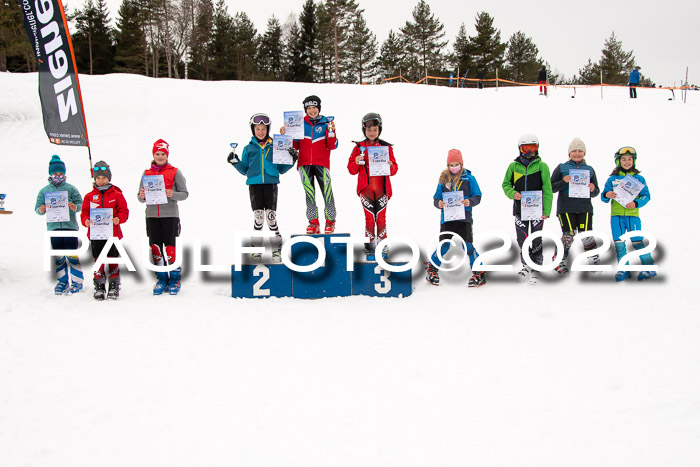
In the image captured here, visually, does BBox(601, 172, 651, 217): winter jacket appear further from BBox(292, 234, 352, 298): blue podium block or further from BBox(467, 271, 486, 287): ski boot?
BBox(292, 234, 352, 298): blue podium block

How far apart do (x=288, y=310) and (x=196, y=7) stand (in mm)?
41743

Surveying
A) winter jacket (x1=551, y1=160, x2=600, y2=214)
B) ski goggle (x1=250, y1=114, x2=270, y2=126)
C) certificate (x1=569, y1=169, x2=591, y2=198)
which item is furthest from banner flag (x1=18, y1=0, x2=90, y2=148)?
certificate (x1=569, y1=169, x2=591, y2=198)

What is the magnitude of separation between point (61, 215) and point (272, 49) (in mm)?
43059

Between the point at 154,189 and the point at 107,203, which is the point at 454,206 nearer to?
the point at 154,189

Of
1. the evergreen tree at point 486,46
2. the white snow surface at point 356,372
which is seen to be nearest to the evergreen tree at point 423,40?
the evergreen tree at point 486,46

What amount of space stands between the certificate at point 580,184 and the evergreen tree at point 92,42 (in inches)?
1569

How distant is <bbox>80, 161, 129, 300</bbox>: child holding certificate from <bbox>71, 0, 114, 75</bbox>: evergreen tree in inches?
1475

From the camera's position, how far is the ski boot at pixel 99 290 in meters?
5.42

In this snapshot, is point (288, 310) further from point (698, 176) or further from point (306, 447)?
point (698, 176)

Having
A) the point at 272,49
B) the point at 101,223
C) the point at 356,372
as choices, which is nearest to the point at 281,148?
the point at 101,223

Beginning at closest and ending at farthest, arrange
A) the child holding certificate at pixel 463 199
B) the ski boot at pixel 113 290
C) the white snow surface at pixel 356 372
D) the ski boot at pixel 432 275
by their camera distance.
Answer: the white snow surface at pixel 356 372, the ski boot at pixel 113 290, the child holding certificate at pixel 463 199, the ski boot at pixel 432 275

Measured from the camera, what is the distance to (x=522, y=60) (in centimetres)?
4856

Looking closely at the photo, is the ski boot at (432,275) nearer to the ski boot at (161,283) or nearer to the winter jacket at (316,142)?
the winter jacket at (316,142)

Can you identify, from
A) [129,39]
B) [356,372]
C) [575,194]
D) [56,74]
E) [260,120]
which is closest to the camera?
[356,372]
